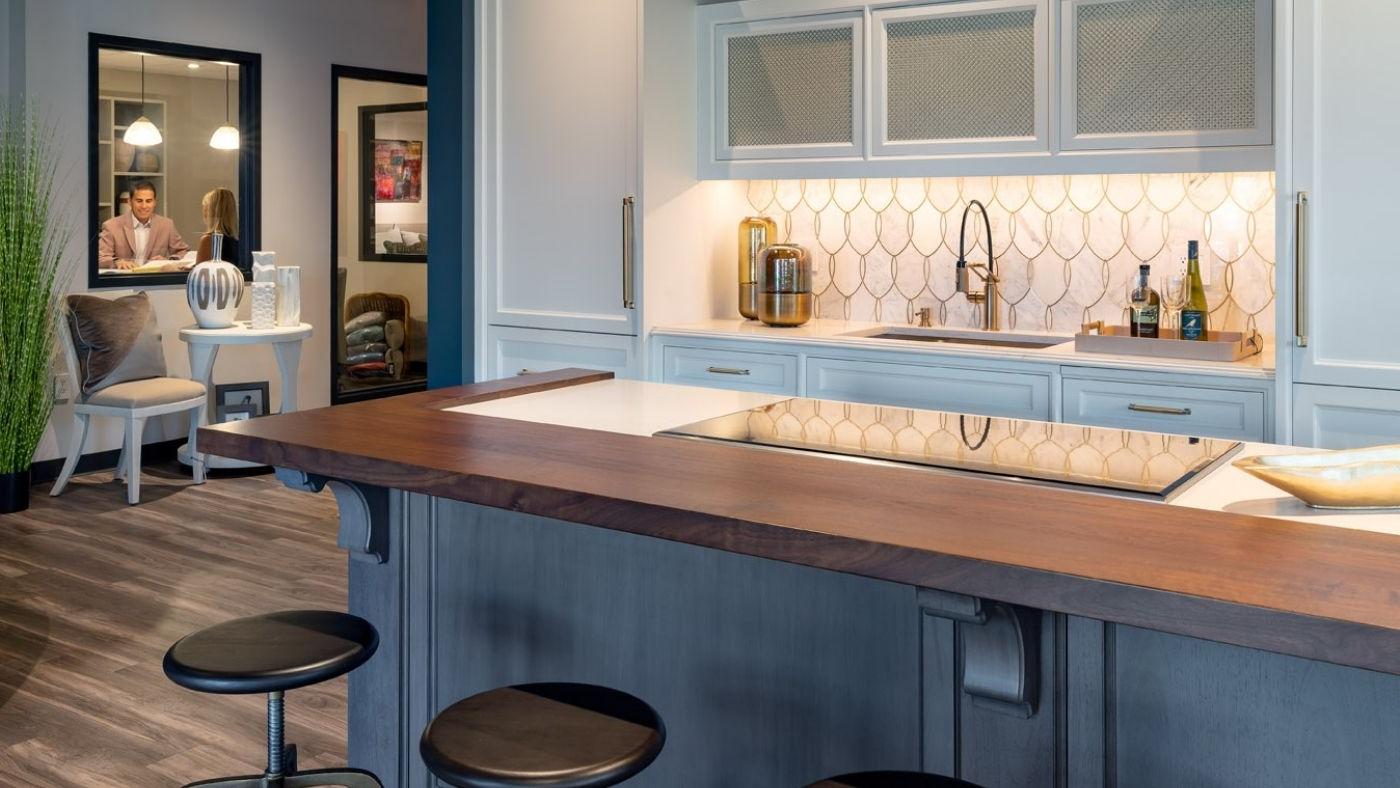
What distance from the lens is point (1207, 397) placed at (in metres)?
3.51

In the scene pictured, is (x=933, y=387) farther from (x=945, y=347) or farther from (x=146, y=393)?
(x=146, y=393)

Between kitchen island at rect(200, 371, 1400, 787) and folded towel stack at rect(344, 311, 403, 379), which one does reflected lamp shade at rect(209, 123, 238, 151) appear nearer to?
folded towel stack at rect(344, 311, 403, 379)

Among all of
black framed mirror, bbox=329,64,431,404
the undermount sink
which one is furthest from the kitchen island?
black framed mirror, bbox=329,64,431,404

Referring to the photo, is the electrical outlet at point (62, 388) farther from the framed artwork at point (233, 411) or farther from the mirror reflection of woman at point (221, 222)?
the mirror reflection of woman at point (221, 222)

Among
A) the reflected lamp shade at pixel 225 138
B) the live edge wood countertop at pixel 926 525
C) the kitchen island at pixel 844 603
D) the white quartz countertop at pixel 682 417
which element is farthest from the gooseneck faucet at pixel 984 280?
the reflected lamp shade at pixel 225 138

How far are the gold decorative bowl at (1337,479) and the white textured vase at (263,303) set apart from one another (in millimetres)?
5480

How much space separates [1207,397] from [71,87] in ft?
18.2

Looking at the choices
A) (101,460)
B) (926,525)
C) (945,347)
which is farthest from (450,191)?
(926,525)

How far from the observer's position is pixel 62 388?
6336mm

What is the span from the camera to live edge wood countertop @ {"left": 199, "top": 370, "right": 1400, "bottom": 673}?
1.34 m

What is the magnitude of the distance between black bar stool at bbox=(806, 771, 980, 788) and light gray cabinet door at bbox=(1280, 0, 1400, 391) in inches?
86.7

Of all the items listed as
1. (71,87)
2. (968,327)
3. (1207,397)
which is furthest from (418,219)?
(1207,397)

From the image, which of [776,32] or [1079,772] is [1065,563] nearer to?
[1079,772]

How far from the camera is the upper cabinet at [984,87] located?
11.9ft
